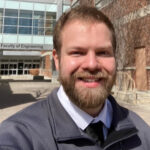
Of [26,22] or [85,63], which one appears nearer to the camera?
[85,63]

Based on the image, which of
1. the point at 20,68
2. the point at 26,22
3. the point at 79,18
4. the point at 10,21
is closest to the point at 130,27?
the point at 79,18

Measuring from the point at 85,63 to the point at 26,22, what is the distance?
25.3m

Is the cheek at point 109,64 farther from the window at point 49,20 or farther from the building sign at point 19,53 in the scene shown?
the building sign at point 19,53

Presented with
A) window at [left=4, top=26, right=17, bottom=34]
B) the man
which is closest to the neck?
the man

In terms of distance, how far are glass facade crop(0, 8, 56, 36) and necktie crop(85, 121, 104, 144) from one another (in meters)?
23.5

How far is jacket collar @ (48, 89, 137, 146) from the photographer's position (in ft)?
3.98

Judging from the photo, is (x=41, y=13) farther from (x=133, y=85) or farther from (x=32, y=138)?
(x=32, y=138)

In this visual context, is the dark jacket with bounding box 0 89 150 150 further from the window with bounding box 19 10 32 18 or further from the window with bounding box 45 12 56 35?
the window with bounding box 19 10 32 18

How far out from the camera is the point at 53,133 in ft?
3.95

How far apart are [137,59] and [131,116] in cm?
939

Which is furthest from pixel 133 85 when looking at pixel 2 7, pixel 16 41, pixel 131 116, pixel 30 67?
pixel 30 67

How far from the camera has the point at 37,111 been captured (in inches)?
52.6

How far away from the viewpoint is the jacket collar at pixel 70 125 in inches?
47.8

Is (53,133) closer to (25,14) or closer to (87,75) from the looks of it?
(87,75)
